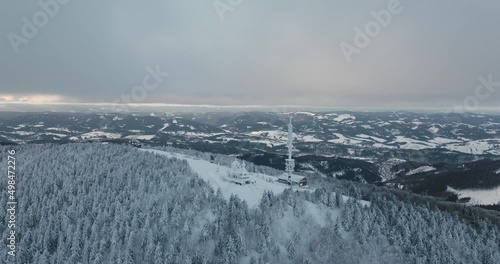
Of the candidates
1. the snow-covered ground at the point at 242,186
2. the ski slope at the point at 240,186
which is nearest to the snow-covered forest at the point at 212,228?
the snow-covered ground at the point at 242,186

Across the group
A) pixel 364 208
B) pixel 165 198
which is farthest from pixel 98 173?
pixel 364 208

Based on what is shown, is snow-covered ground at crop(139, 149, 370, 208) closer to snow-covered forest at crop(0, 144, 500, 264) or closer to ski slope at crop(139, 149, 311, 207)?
ski slope at crop(139, 149, 311, 207)

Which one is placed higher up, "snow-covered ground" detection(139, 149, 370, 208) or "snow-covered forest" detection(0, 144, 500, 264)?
"snow-covered ground" detection(139, 149, 370, 208)

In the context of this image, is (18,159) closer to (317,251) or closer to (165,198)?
(165,198)

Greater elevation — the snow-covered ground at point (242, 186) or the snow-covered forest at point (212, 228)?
the snow-covered ground at point (242, 186)

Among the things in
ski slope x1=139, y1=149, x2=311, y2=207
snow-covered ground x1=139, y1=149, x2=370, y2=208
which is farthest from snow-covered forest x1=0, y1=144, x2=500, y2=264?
ski slope x1=139, y1=149, x2=311, y2=207

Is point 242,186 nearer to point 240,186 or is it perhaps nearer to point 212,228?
point 240,186

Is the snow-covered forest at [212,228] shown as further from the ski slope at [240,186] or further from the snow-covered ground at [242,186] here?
the ski slope at [240,186]

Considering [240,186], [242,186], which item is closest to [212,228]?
[240,186]
